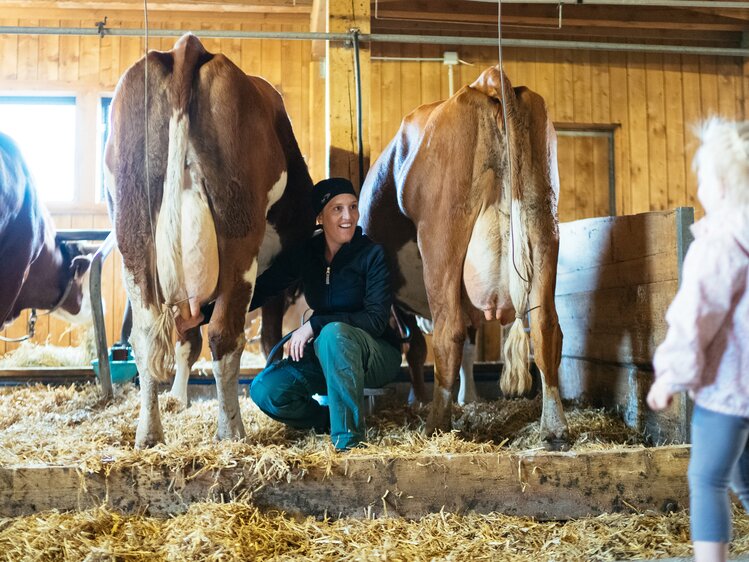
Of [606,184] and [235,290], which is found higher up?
[606,184]

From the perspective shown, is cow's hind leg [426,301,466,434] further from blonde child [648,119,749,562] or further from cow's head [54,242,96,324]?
cow's head [54,242,96,324]

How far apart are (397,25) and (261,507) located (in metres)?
7.06

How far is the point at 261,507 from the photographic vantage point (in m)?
2.49

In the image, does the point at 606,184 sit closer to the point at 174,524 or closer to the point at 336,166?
the point at 336,166

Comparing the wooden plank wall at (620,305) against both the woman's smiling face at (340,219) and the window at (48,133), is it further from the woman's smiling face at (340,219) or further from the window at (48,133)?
the window at (48,133)

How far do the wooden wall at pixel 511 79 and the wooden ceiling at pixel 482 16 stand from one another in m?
0.20

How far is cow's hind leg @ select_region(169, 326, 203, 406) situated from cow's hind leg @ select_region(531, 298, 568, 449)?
2063mm

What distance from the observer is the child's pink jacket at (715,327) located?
1.69 m

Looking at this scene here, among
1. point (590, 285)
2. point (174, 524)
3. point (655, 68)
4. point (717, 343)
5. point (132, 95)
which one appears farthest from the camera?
point (655, 68)

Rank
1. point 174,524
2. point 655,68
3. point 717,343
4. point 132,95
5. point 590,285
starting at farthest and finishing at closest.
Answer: point 655,68 → point 590,285 → point 132,95 → point 174,524 → point 717,343

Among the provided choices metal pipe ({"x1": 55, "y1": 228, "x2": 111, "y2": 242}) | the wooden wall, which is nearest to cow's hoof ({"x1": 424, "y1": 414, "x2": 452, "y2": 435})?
metal pipe ({"x1": 55, "y1": 228, "x2": 111, "y2": 242})

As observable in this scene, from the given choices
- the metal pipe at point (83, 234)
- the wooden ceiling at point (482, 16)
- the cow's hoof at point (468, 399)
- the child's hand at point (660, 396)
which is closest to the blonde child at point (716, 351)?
the child's hand at point (660, 396)

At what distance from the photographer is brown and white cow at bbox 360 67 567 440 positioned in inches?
119

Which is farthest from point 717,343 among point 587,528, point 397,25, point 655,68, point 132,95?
point 655,68
